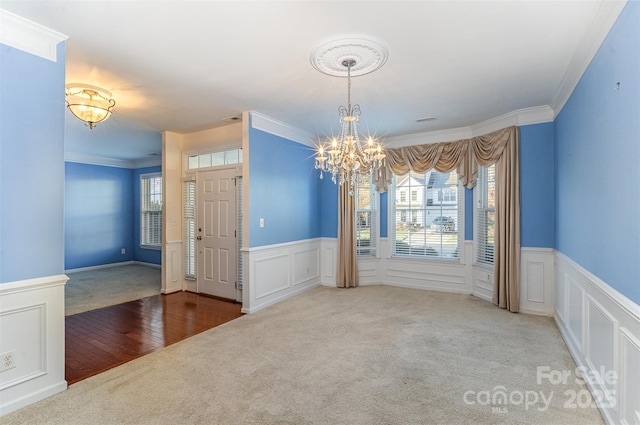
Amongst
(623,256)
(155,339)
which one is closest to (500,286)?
(623,256)

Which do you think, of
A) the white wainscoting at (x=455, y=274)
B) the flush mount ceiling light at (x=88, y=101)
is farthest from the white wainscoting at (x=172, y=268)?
the white wainscoting at (x=455, y=274)

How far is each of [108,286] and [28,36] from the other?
4.82 m

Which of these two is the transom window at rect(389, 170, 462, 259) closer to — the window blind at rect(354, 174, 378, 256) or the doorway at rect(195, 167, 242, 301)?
the window blind at rect(354, 174, 378, 256)

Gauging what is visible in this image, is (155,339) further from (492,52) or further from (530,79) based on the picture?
(530,79)

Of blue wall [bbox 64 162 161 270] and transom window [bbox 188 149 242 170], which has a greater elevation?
transom window [bbox 188 149 242 170]

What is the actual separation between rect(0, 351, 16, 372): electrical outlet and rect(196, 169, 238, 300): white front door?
2882mm

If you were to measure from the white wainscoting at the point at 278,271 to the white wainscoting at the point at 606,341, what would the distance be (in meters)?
3.54

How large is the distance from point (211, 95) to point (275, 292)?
9.38 feet

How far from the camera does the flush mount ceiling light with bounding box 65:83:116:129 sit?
134 inches

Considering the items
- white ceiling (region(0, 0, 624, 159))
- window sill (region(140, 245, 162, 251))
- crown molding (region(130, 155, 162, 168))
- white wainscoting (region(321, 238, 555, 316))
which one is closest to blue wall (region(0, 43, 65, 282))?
white ceiling (region(0, 0, 624, 159))

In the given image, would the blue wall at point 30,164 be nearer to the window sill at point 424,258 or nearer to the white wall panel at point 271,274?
the white wall panel at point 271,274

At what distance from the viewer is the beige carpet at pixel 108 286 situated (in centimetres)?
481

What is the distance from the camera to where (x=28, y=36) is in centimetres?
224

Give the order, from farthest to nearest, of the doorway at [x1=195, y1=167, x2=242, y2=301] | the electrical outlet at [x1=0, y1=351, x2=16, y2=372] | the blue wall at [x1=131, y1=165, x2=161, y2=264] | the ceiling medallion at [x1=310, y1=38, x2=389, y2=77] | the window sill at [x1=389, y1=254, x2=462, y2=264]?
the blue wall at [x1=131, y1=165, x2=161, y2=264] < the window sill at [x1=389, y1=254, x2=462, y2=264] < the doorway at [x1=195, y1=167, x2=242, y2=301] < the ceiling medallion at [x1=310, y1=38, x2=389, y2=77] < the electrical outlet at [x1=0, y1=351, x2=16, y2=372]
